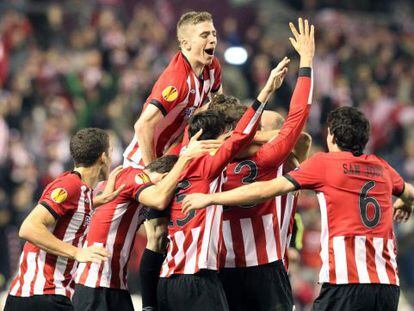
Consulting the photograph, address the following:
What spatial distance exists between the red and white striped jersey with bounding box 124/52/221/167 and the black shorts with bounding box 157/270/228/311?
1343mm

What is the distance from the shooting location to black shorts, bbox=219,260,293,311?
8.01m

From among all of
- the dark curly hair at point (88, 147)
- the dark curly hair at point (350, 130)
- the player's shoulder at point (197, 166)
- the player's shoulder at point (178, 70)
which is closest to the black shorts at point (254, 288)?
the player's shoulder at point (197, 166)

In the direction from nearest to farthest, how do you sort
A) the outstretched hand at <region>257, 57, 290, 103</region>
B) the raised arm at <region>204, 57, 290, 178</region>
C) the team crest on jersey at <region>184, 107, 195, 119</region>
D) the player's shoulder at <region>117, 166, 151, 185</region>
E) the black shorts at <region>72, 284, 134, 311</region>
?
1. the raised arm at <region>204, 57, 290, 178</region>
2. the outstretched hand at <region>257, 57, 290, 103</region>
3. the player's shoulder at <region>117, 166, 151, 185</region>
4. the black shorts at <region>72, 284, 134, 311</region>
5. the team crest on jersey at <region>184, 107, 195, 119</region>

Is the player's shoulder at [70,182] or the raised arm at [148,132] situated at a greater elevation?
the raised arm at [148,132]

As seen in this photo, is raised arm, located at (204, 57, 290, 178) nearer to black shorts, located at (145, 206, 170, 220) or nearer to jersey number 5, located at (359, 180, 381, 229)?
black shorts, located at (145, 206, 170, 220)

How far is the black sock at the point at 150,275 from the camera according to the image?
7984mm

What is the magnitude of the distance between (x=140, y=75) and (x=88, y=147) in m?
8.86

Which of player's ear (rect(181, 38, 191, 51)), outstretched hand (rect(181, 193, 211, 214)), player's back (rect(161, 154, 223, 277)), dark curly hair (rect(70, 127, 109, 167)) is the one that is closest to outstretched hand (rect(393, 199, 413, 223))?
player's back (rect(161, 154, 223, 277))

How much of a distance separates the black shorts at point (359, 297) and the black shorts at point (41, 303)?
1.78 meters

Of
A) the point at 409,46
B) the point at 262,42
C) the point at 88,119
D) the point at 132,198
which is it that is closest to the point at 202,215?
the point at 132,198

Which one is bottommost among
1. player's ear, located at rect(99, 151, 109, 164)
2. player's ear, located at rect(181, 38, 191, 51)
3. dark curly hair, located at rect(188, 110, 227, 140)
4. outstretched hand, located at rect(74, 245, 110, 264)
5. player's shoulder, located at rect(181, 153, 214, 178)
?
outstretched hand, located at rect(74, 245, 110, 264)

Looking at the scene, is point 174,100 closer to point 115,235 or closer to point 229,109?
point 229,109

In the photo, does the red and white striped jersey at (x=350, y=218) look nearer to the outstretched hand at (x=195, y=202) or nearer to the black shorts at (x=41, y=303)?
the outstretched hand at (x=195, y=202)

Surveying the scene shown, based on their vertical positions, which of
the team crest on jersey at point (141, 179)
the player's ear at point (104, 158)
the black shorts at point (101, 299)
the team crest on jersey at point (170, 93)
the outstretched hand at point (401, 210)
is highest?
the team crest on jersey at point (170, 93)
